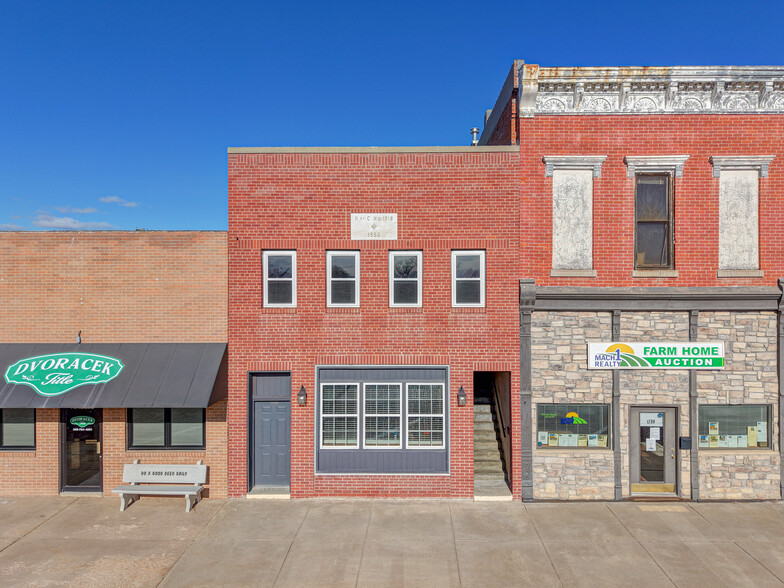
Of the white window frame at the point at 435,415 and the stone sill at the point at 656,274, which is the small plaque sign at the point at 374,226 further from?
the stone sill at the point at 656,274

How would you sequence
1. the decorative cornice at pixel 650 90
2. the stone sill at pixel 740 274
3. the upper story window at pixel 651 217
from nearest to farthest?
the decorative cornice at pixel 650 90 → the stone sill at pixel 740 274 → the upper story window at pixel 651 217

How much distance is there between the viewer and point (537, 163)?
37.7 ft

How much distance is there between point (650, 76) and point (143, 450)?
1448 centimetres

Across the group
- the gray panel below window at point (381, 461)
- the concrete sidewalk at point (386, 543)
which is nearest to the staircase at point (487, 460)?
the concrete sidewalk at point (386, 543)

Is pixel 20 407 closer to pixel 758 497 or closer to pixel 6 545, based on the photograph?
pixel 6 545

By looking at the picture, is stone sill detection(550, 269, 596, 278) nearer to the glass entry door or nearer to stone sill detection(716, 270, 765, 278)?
stone sill detection(716, 270, 765, 278)

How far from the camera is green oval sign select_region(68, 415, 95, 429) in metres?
11.5

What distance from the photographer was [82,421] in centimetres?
1153

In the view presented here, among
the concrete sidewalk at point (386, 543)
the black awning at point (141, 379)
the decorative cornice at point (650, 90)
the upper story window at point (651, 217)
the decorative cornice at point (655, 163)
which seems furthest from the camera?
the upper story window at point (651, 217)

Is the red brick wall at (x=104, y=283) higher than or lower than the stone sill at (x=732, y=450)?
higher

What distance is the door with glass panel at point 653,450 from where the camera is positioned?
11.4 m

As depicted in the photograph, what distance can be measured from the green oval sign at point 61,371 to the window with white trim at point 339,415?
187 inches

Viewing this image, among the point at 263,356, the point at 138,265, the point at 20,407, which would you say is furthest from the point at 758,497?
the point at 20,407

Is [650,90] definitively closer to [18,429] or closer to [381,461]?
[381,461]
